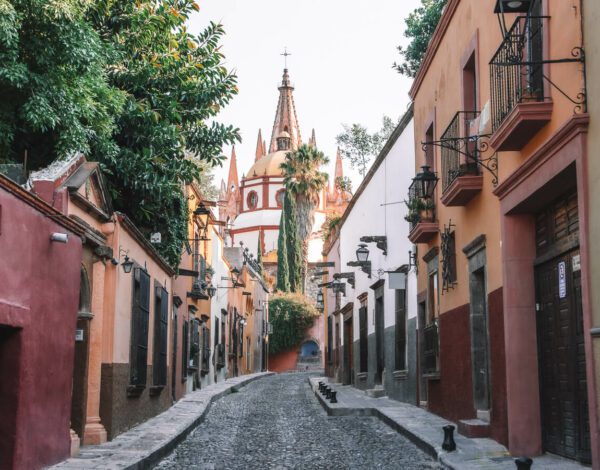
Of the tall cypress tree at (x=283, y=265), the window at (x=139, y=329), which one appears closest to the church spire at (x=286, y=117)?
the tall cypress tree at (x=283, y=265)

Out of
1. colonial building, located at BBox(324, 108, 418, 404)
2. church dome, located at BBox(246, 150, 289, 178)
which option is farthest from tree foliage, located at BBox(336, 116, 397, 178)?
church dome, located at BBox(246, 150, 289, 178)

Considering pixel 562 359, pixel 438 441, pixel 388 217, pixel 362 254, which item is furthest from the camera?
pixel 362 254

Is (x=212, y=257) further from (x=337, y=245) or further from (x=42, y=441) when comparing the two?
(x=42, y=441)

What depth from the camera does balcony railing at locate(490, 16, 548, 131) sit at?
8.91 metres

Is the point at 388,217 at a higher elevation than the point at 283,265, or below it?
below

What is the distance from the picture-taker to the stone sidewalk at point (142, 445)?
9.36m

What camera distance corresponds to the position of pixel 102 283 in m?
11.8

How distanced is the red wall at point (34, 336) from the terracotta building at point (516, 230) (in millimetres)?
4892

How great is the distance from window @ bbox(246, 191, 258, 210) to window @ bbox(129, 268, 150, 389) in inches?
2821

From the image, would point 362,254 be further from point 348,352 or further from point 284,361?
point 284,361

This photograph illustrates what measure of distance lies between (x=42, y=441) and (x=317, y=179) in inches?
2184

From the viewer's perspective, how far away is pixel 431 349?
15961 mm

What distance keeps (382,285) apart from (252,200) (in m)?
64.8

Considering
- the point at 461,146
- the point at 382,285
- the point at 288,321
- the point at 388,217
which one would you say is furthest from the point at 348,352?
the point at 288,321
